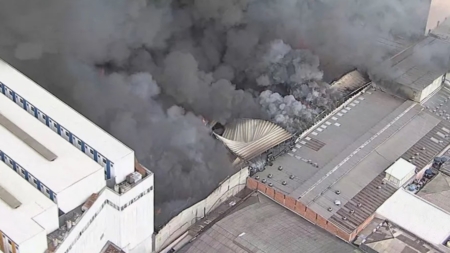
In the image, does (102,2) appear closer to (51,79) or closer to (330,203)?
(51,79)

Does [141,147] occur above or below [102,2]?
below

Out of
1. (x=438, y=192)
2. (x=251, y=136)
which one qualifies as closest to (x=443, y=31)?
(x=438, y=192)

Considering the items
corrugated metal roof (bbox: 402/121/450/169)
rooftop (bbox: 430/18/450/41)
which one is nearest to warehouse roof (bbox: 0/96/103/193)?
corrugated metal roof (bbox: 402/121/450/169)

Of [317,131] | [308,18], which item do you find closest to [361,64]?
[308,18]

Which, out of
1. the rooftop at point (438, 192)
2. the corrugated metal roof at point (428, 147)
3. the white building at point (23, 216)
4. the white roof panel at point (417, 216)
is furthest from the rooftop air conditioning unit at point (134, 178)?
the corrugated metal roof at point (428, 147)

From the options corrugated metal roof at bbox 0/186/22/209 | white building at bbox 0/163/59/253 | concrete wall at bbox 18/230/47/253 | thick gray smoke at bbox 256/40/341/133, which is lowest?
thick gray smoke at bbox 256/40/341/133

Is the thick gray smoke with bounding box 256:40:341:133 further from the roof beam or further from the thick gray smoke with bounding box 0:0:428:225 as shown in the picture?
the roof beam
